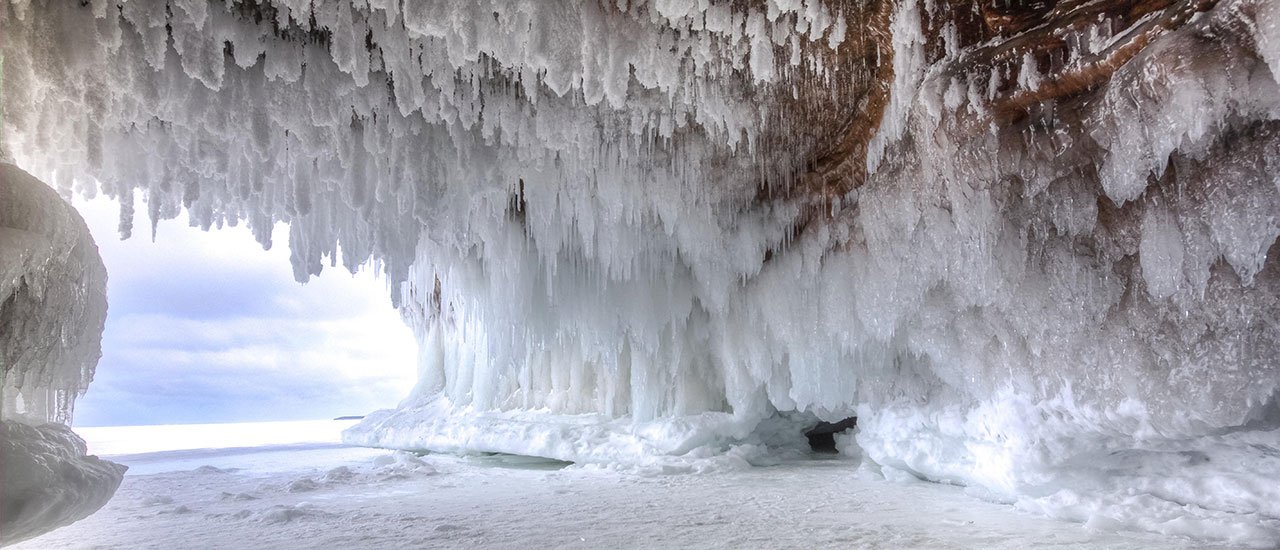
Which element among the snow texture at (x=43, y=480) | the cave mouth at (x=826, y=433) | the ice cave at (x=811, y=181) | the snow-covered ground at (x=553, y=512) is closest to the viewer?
the snow texture at (x=43, y=480)

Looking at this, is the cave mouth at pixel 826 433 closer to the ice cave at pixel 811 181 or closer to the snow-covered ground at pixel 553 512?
the snow-covered ground at pixel 553 512

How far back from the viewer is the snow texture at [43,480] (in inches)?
109

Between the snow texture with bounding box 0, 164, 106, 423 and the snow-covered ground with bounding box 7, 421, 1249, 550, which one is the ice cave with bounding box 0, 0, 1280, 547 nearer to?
the snow texture with bounding box 0, 164, 106, 423

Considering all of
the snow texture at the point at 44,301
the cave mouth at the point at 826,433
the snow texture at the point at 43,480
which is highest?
the snow texture at the point at 44,301

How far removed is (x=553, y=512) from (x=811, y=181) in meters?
3.47

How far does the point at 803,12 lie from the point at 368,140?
323 cm

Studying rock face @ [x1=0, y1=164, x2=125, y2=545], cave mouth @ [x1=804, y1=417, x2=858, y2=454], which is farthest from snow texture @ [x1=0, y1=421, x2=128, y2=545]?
cave mouth @ [x1=804, y1=417, x2=858, y2=454]

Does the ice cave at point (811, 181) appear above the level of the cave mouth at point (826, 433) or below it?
above

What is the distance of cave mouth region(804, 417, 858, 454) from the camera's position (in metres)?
10.8

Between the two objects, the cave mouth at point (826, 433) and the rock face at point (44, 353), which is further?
the cave mouth at point (826, 433)

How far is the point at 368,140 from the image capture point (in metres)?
5.05

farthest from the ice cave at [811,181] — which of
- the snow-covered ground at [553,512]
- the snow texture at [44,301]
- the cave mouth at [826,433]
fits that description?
the cave mouth at [826,433]

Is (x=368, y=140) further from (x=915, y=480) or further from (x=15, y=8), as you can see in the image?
(x=915, y=480)

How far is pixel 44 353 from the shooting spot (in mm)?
3268
